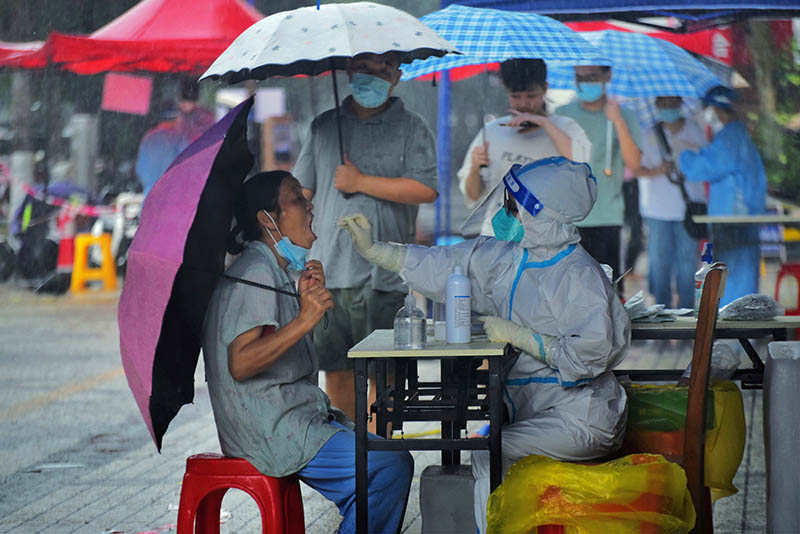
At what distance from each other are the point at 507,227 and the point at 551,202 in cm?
26

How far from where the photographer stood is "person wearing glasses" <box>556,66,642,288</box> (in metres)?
7.62

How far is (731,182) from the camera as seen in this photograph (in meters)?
8.66

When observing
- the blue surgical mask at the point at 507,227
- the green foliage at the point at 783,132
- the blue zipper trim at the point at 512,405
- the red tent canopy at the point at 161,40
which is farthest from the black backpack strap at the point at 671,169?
the blue zipper trim at the point at 512,405

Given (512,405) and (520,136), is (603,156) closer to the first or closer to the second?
(520,136)

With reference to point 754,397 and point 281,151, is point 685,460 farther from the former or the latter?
point 281,151

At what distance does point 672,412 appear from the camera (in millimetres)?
4059

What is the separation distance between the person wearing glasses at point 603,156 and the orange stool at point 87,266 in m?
7.47

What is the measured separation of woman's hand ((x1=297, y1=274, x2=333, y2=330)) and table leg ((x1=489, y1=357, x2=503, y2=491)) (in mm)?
537

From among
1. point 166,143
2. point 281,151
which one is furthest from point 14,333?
point 281,151

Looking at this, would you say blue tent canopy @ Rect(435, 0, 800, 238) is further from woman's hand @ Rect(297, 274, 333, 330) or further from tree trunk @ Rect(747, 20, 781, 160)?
tree trunk @ Rect(747, 20, 781, 160)

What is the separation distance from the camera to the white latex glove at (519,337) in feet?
12.4

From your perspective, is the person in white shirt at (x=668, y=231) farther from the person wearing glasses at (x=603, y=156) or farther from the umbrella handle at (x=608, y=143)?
the umbrella handle at (x=608, y=143)

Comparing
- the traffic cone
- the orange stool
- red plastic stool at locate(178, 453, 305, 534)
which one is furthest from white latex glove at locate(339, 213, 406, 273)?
the traffic cone

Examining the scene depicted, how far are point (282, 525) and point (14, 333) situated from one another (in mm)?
8062
